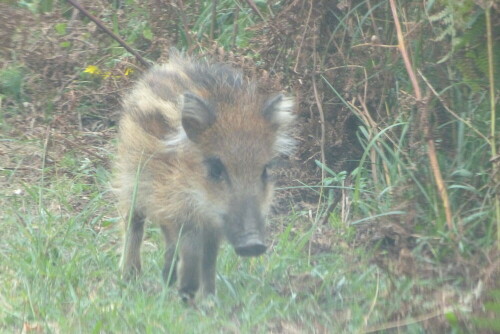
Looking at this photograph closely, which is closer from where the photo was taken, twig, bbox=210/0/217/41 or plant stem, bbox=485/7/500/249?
plant stem, bbox=485/7/500/249

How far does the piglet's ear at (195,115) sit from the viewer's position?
19.1 feet

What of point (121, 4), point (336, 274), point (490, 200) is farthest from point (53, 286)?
point (121, 4)

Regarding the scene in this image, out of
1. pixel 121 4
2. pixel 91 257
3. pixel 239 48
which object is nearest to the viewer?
pixel 91 257

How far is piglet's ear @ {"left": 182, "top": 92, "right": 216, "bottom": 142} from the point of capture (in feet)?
19.1

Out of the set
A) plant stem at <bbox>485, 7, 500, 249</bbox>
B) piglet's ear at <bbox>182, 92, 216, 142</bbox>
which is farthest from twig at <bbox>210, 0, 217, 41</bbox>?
plant stem at <bbox>485, 7, 500, 249</bbox>

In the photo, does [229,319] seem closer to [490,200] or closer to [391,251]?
[391,251]

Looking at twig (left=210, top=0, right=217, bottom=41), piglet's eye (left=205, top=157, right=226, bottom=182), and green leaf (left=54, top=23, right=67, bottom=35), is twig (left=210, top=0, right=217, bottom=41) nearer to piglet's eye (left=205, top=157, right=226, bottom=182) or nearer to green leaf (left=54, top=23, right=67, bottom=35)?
green leaf (left=54, top=23, right=67, bottom=35)

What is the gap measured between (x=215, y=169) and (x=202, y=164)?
104mm

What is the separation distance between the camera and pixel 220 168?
5.84 m

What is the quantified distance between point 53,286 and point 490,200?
2.44m

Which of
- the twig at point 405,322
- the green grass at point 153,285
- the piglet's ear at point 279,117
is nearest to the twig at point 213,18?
the green grass at point 153,285

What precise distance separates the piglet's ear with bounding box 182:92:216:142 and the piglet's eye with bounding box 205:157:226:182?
0.17 m

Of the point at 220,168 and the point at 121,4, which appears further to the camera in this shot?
the point at 121,4

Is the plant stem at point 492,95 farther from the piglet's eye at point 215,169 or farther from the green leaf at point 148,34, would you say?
the green leaf at point 148,34
